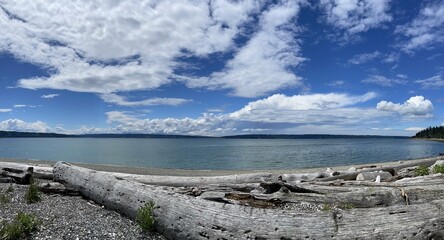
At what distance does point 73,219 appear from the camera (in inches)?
340

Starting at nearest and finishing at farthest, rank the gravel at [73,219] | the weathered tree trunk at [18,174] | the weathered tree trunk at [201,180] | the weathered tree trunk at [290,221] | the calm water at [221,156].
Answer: the weathered tree trunk at [290,221], the gravel at [73,219], the weathered tree trunk at [201,180], the weathered tree trunk at [18,174], the calm water at [221,156]

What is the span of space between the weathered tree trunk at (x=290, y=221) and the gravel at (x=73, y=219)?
2.44 ft

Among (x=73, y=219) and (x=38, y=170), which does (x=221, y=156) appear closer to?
(x=38, y=170)

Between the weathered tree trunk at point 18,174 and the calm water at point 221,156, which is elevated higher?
the weathered tree trunk at point 18,174

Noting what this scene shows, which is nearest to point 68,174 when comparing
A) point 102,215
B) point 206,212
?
point 102,215

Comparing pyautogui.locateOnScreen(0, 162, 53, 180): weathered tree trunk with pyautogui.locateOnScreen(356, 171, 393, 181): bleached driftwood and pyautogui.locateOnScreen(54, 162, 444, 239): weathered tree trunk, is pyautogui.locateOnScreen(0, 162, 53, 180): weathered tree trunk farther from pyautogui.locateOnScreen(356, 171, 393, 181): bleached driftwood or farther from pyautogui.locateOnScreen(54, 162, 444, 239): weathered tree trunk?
pyautogui.locateOnScreen(356, 171, 393, 181): bleached driftwood

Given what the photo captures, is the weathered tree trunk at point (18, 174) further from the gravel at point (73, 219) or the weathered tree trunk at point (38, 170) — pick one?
the gravel at point (73, 219)

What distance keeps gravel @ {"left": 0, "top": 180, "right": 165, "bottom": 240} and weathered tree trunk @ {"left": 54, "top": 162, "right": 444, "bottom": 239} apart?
0.74m

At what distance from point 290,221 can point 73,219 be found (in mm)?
5424

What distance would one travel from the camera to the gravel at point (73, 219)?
25.0ft

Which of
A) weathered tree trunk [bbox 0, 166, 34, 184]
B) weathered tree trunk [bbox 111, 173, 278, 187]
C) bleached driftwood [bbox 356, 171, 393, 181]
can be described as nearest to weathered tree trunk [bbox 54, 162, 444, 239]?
weathered tree trunk [bbox 111, 173, 278, 187]

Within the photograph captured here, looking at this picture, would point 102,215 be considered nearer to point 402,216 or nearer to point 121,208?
point 121,208

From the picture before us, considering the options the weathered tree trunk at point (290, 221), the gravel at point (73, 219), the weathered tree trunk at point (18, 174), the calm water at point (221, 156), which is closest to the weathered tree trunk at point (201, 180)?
the gravel at point (73, 219)

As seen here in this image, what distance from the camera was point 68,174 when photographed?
12.6 metres
